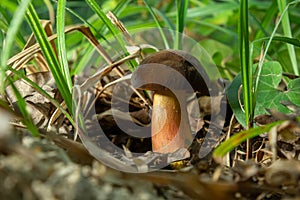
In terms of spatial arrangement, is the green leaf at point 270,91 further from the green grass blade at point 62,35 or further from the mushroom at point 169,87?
the green grass blade at point 62,35

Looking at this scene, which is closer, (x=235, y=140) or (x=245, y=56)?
(x=235, y=140)

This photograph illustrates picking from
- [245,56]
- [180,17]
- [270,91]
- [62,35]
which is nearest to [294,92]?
[270,91]

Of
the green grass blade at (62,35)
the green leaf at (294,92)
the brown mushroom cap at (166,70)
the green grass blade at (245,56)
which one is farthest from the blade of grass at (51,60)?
the green leaf at (294,92)

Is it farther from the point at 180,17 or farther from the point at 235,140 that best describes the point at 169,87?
the point at 235,140

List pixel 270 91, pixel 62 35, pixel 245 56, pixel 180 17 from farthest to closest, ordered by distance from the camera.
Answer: pixel 180 17, pixel 270 91, pixel 62 35, pixel 245 56

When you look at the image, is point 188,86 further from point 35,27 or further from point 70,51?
point 70,51

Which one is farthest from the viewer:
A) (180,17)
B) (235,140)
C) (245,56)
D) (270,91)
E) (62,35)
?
(180,17)

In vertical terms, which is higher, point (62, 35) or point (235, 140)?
point (62, 35)
